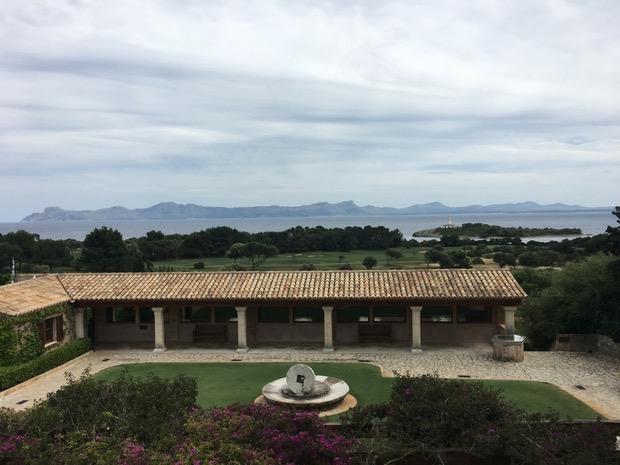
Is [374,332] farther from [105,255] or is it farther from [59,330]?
[105,255]

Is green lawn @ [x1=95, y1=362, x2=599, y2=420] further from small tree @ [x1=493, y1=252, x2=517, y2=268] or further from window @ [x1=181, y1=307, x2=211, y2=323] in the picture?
small tree @ [x1=493, y1=252, x2=517, y2=268]

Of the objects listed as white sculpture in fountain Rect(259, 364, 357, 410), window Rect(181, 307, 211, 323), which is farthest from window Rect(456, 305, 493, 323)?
window Rect(181, 307, 211, 323)

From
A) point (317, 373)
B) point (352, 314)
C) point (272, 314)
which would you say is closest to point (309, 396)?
point (317, 373)

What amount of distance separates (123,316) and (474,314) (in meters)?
16.0

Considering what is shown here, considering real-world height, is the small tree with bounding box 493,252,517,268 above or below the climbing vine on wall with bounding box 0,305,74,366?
below

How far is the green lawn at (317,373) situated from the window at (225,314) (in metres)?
3.94

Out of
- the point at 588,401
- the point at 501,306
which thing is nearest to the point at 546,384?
the point at 588,401

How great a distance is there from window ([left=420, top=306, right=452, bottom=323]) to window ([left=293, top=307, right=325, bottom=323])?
4.52 metres

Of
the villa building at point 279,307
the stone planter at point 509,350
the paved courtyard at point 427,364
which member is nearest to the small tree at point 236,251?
the villa building at point 279,307

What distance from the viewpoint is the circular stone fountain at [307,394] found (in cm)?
1506

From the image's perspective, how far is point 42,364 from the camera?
1923 centimetres

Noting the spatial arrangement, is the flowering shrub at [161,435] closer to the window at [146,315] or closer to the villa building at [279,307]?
the villa building at [279,307]

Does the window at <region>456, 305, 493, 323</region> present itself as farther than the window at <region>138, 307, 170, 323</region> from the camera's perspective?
No

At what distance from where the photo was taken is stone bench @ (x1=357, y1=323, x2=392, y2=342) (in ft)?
75.8
